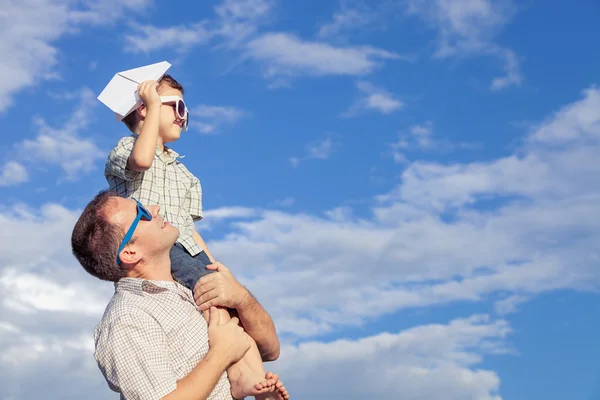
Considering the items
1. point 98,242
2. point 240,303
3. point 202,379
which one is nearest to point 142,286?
point 98,242

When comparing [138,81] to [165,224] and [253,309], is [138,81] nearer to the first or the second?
[165,224]

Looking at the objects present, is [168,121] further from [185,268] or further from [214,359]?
[214,359]

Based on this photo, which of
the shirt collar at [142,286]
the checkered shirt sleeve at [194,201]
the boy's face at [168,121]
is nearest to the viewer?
the shirt collar at [142,286]

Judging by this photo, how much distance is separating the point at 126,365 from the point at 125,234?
1110mm

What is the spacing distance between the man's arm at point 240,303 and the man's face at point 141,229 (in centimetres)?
45

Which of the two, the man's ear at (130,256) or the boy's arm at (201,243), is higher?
the boy's arm at (201,243)

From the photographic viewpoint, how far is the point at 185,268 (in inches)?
261

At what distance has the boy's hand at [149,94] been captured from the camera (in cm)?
672

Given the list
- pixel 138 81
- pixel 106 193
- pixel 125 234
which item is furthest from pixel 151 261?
pixel 138 81

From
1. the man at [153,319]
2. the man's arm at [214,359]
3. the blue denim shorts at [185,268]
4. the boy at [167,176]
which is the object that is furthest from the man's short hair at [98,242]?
the man's arm at [214,359]

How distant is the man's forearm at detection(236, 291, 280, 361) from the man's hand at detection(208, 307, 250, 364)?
0.25 meters

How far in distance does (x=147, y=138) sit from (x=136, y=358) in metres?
1.96

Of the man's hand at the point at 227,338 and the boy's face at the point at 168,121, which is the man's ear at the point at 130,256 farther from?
the boy's face at the point at 168,121

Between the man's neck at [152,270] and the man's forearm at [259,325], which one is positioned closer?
the man's neck at [152,270]
